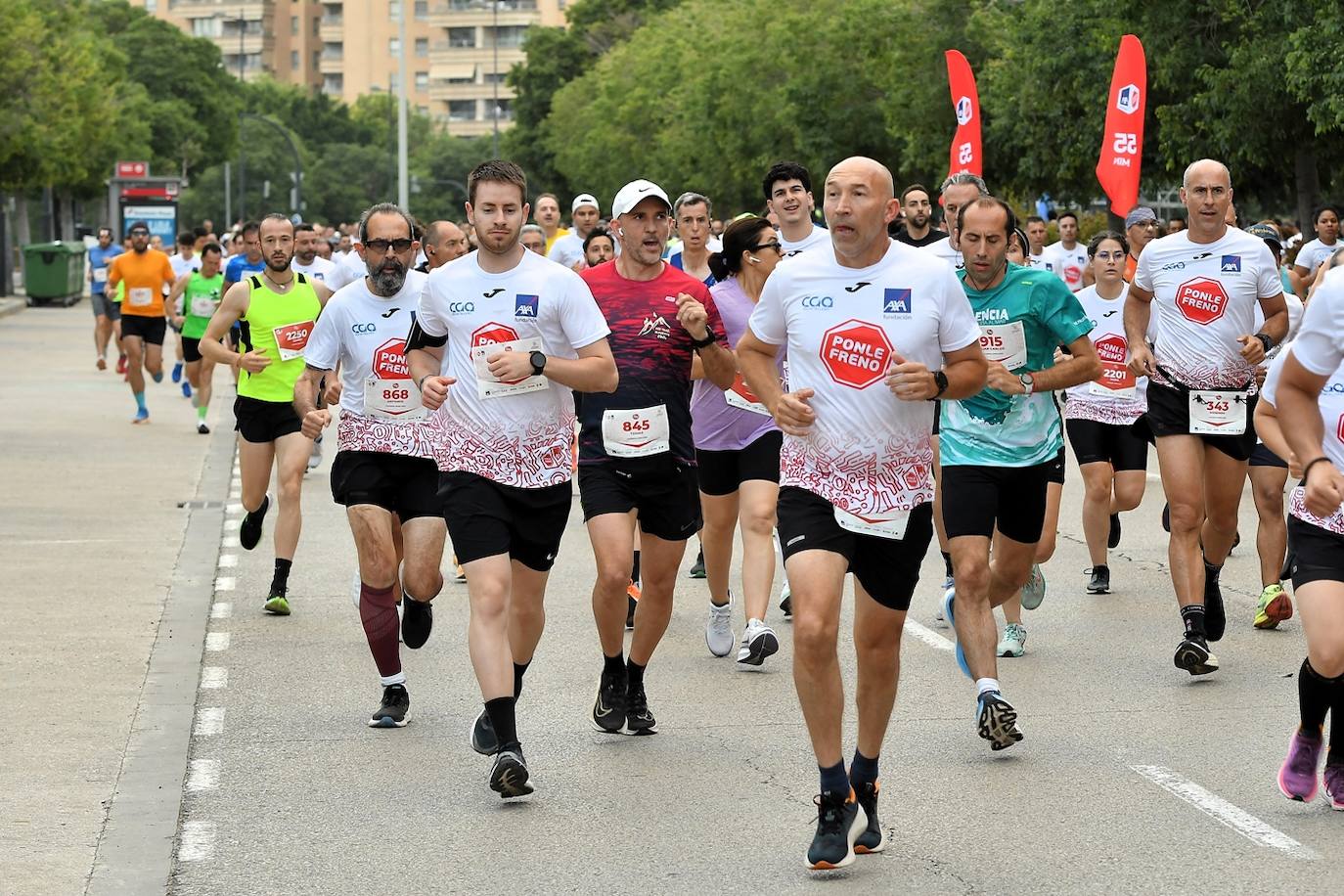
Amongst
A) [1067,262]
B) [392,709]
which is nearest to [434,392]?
[392,709]

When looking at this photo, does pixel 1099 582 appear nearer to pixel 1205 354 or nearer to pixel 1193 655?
pixel 1205 354

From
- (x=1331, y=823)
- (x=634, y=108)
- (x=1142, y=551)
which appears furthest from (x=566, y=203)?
(x=1331, y=823)

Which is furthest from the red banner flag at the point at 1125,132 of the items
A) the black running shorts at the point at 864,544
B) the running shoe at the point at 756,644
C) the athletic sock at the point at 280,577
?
the black running shorts at the point at 864,544

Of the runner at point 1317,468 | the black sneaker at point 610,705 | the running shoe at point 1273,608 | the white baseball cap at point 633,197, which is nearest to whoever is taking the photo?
the runner at point 1317,468

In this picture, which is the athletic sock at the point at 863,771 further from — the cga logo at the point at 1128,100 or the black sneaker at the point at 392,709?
the cga logo at the point at 1128,100

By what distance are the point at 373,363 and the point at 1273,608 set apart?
14.2ft

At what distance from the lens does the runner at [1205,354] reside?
31.6 feet

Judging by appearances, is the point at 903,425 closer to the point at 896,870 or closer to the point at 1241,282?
the point at 896,870

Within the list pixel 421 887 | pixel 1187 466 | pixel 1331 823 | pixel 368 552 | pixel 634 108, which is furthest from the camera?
pixel 634 108

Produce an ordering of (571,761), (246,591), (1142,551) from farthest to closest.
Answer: (1142,551), (246,591), (571,761)

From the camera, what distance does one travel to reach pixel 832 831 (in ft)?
20.6

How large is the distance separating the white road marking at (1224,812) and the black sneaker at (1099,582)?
4.33 metres

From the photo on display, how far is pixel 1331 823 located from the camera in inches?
268

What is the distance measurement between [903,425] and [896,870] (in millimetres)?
1269
